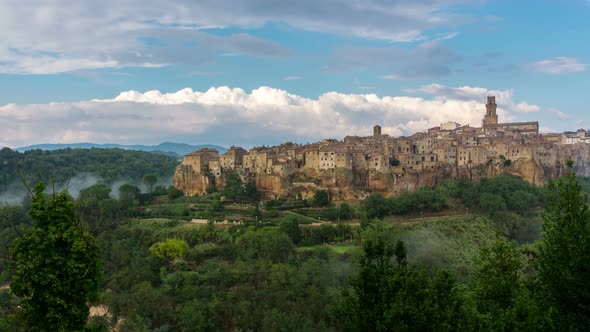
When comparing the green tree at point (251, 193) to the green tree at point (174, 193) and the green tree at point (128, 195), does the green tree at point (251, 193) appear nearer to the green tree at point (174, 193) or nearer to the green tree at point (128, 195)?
the green tree at point (174, 193)

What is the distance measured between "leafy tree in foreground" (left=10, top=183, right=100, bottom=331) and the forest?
0.09ft

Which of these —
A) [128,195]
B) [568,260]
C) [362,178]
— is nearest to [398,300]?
[568,260]

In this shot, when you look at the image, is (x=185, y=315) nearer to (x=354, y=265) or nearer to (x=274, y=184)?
(x=354, y=265)

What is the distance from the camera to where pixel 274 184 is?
162 ft

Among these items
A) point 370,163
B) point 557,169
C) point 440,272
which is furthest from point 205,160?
point 440,272

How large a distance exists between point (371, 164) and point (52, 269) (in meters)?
41.5

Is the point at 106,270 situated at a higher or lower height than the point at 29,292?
lower

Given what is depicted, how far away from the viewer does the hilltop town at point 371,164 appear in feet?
158

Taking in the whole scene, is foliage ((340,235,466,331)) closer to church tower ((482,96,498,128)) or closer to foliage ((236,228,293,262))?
foliage ((236,228,293,262))

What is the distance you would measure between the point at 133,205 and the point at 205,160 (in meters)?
9.84

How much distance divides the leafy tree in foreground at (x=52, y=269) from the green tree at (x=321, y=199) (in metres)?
35.8

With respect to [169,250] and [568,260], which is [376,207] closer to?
[169,250]

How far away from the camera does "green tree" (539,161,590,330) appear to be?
37.1ft

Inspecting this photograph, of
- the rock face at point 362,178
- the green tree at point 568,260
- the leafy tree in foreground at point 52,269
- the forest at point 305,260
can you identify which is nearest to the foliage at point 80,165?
the forest at point 305,260
